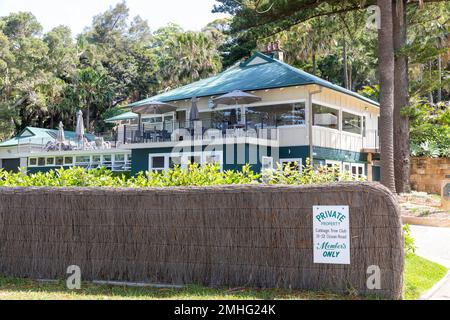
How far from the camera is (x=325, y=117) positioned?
24375 millimetres

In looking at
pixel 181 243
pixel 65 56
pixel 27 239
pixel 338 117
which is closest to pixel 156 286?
pixel 181 243

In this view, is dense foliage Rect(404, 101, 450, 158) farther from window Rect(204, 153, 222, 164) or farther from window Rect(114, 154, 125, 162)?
window Rect(114, 154, 125, 162)

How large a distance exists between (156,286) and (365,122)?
22630 millimetres

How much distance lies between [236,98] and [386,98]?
6.77 m

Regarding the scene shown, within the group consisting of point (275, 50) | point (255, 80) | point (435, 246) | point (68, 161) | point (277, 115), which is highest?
point (275, 50)

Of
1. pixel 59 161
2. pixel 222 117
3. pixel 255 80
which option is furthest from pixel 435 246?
pixel 59 161

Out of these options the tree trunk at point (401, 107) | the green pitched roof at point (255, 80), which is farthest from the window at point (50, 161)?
the tree trunk at point (401, 107)

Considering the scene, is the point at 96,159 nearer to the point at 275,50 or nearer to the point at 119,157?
the point at 119,157

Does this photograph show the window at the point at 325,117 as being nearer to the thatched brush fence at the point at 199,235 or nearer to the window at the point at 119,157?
the window at the point at 119,157

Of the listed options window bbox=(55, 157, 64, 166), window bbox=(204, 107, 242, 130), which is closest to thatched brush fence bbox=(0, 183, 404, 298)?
window bbox=(204, 107, 242, 130)

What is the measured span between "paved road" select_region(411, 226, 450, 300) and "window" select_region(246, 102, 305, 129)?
9.23m

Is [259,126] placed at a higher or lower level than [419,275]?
higher

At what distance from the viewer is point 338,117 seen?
25453 mm

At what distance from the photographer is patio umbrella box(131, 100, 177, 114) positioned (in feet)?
82.7
